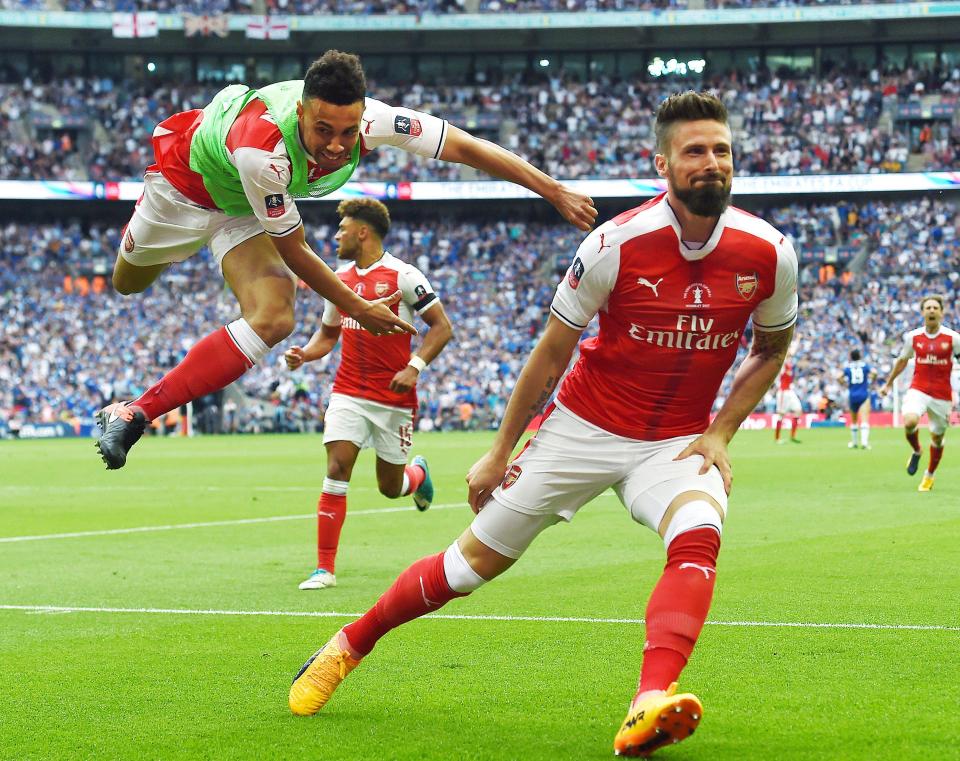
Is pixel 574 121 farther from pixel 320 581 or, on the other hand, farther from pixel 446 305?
pixel 320 581

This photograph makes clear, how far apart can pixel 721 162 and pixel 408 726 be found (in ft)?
7.57

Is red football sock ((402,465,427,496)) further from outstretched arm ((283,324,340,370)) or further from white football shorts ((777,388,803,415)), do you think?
white football shorts ((777,388,803,415))

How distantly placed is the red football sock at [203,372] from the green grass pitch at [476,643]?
126 cm

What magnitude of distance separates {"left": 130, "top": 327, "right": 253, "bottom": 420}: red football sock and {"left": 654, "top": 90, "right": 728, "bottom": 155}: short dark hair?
2.86 meters

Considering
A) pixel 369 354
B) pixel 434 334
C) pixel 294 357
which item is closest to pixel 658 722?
pixel 294 357

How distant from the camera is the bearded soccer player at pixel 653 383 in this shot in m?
4.45

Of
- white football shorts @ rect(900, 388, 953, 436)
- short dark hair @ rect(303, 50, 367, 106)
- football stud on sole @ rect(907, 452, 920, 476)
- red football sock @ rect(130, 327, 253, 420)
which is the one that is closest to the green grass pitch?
red football sock @ rect(130, 327, 253, 420)

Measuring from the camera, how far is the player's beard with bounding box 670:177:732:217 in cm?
440

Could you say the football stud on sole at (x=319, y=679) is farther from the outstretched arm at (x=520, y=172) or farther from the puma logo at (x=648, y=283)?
the outstretched arm at (x=520, y=172)

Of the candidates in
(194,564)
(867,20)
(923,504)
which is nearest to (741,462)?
(923,504)

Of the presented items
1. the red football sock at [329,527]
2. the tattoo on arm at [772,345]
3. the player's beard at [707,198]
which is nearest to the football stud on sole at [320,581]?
the red football sock at [329,527]

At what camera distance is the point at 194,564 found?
32.8 ft

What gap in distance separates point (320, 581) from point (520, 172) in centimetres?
367

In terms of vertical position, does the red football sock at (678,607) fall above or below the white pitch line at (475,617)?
above
